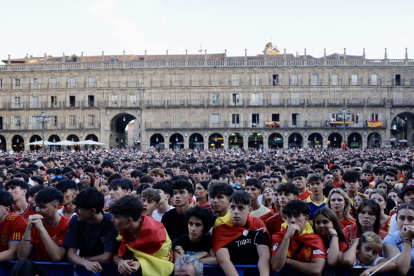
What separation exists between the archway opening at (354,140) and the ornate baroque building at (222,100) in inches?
4.5

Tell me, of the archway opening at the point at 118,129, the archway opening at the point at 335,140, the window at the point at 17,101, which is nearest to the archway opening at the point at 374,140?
the archway opening at the point at 335,140

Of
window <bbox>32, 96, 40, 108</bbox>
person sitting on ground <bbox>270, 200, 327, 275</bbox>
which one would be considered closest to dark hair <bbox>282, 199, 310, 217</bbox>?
person sitting on ground <bbox>270, 200, 327, 275</bbox>

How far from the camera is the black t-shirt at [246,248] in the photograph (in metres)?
4.57

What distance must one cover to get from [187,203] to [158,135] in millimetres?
45780

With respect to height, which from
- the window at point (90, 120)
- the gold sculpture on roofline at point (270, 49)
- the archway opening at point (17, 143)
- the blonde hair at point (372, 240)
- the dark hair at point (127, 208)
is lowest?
the blonde hair at point (372, 240)

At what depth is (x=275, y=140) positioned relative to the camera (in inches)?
2003

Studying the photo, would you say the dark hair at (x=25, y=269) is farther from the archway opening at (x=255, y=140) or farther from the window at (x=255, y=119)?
the archway opening at (x=255, y=140)

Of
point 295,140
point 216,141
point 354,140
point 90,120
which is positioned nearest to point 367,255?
point 295,140

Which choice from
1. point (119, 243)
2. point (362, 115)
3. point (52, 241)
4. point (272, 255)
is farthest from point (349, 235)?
point (362, 115)

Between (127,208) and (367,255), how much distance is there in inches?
101

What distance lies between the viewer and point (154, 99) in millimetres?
50375

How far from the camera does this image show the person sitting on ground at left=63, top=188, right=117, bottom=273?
15.0 ft

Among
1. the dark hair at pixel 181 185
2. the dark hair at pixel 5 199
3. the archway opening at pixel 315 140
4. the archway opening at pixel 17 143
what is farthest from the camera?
the archway opening at pixel 17 143

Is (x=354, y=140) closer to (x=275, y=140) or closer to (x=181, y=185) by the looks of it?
(x=275, y=140)
